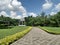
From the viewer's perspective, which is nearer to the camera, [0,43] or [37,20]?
[0,43]

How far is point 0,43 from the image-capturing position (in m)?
7.64

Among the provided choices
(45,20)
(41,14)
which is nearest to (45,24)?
(45,20)

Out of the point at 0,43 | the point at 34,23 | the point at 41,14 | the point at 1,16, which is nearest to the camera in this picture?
the point at 0,43

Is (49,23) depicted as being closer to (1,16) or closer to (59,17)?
(59,17)

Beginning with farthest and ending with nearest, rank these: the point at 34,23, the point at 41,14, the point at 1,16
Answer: the point at 1,16, the point at 41,14, the point at 34,23

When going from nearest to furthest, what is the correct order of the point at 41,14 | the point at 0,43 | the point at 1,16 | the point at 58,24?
the point at 0,43 < the point at 58,24 < the point at 41,14 < the point at 1,16

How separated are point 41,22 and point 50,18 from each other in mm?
5288

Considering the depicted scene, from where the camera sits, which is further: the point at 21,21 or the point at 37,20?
the point at 21,21

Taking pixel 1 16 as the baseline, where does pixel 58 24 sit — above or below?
below

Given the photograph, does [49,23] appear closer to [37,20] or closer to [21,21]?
[37,20]

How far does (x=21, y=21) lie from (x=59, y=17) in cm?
2526

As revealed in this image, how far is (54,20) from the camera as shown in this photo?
75812 mm

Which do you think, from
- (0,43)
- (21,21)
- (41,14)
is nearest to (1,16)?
(21,21)

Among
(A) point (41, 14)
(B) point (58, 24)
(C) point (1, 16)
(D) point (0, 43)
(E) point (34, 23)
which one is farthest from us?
(C) point (1, 16)
